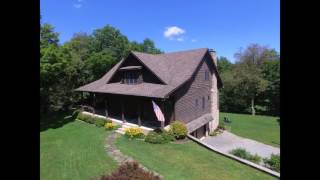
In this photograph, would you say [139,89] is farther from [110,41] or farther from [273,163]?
[110,41]

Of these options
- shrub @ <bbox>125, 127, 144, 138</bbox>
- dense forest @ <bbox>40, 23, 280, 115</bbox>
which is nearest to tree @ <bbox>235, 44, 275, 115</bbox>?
dense forest @ <bbox>40, 23, 280, 115</bbox>

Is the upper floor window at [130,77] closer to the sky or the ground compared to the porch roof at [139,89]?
closer to the sky

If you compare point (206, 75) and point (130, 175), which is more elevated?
point (206, 75)

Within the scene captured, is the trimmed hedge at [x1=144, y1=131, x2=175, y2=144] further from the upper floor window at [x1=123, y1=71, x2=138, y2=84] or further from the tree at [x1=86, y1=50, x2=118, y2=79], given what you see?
the tree at [x1=86, y1=50, x2=118, y2=79]

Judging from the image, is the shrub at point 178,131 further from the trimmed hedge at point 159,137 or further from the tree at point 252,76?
the tree at point 252,76

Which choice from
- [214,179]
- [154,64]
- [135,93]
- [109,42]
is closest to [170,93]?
[135,93]

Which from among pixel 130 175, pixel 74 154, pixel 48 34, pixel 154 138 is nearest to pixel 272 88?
pixel 154 138

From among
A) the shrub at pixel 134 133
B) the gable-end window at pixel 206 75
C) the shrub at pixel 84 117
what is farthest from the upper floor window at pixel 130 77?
the gable-end window at pixel 206 75

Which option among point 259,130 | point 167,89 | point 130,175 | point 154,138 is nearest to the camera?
point 130,175
